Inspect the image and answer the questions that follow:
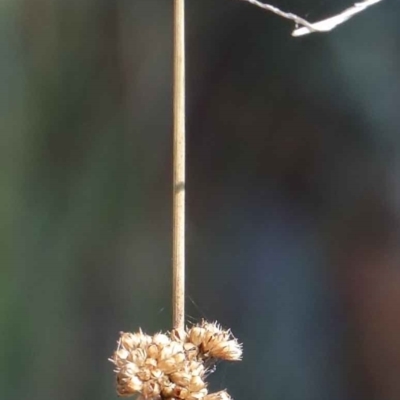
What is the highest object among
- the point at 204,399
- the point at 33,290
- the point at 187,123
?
the point at 187,123

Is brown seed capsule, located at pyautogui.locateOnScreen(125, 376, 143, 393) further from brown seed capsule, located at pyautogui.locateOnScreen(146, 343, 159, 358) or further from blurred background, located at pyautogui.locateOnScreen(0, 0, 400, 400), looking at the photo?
blurred background, located at pyautogui.locateOnScreen(0, 0, 400, 400)

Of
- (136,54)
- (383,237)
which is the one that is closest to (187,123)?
(136,54)

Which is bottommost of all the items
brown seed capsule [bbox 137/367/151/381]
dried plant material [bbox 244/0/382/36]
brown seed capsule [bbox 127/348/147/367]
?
brown seed capsule [bbox 137/367/151/381]

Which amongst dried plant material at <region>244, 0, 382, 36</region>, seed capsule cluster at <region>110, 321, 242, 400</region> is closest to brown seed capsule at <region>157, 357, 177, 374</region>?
seed capsule cluster at <region>110, 321, 242, 400</region>

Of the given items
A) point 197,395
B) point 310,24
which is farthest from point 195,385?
point 310,24

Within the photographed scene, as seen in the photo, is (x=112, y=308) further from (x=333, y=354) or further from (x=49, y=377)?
(x=333, y=354)

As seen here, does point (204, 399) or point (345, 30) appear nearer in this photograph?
point (204, 399)

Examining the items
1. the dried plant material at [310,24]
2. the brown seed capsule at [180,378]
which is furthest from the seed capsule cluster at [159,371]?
the dried plant material at [310,24]

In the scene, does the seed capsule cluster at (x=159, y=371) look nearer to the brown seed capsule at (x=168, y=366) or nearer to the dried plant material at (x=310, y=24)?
the brown seed capsule at (x=168, y=366)
